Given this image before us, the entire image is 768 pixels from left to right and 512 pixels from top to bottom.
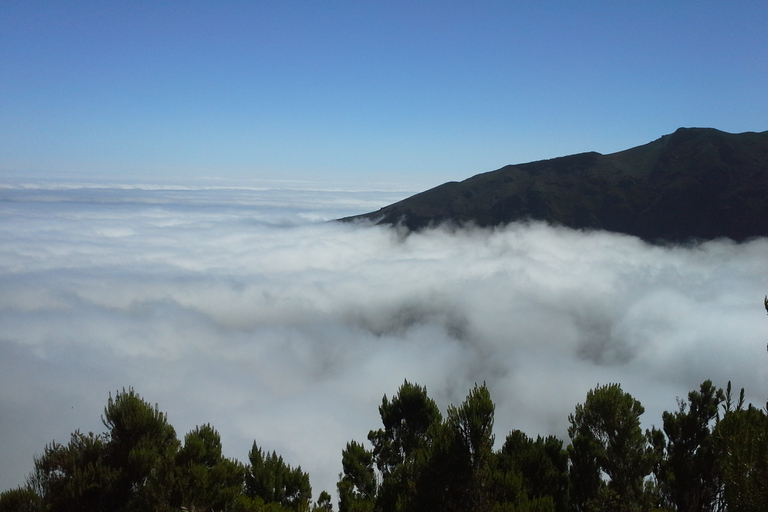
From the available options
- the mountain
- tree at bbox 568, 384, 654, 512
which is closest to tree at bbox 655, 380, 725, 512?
tree at bbox 568, 384, 654, 512

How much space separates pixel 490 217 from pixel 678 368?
84.8m

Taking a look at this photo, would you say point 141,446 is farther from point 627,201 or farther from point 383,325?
point 627,201

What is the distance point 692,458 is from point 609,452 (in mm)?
5975

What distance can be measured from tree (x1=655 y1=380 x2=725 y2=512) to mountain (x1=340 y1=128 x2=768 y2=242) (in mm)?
174247

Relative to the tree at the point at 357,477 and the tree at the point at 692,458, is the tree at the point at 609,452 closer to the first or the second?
the tree at the point at 692,458

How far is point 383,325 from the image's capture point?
179m

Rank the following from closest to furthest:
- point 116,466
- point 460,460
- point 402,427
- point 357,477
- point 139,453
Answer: point 139,453 → point 116,466 → point 460,460 → point 357,477 → point 402,427

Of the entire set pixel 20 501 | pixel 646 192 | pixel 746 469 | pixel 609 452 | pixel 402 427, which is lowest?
pixel 402 427

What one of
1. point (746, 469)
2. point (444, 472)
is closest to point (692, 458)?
point (444, 472)

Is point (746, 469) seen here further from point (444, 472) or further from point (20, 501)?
point (20, 501)

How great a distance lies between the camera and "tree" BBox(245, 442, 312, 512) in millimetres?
17922

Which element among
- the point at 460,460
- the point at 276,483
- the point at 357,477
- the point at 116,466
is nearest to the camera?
the point at 116,466

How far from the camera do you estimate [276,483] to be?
60.3 ft

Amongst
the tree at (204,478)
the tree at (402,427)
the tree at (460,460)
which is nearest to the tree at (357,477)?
the tree at (402,427)
